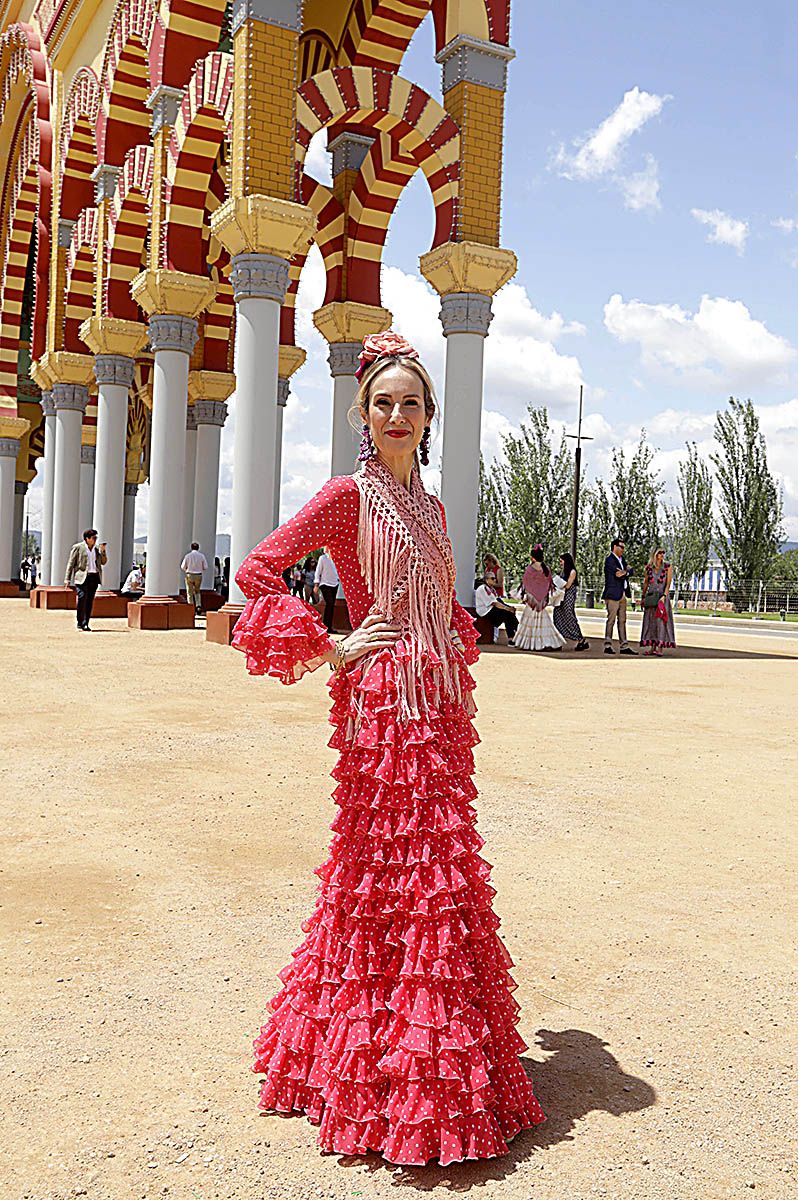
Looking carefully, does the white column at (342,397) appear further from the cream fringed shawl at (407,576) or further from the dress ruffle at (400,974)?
the dress ruffle at (400,974)

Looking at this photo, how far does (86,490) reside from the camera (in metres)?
23.1

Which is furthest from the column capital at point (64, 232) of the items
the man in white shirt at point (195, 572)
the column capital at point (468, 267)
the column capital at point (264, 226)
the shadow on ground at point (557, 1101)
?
the shadow on ground at point (557, 1101)

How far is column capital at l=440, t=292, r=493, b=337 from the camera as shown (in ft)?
41.4

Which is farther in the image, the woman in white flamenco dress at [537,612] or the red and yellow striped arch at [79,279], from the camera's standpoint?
the red and yellow striped arch at [79,279]

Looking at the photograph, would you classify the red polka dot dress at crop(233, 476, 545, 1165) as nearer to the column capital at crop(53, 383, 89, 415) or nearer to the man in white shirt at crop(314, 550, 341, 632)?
the man in white shirt at crop(314, 550, 341, 632)

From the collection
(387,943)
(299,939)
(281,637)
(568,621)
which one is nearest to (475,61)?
(568,621)

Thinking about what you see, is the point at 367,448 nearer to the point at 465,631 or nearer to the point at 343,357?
the point at 465,631

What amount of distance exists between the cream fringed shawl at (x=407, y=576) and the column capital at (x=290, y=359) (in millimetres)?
16959

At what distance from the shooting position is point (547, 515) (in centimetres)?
3703

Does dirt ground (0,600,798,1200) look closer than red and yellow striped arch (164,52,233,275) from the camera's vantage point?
Yes

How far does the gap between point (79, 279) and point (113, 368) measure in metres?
3.19

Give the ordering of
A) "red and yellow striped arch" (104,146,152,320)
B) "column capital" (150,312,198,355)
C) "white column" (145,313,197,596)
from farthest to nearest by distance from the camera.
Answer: "red and yellow striped arch" (104,146,152,320) < "column capital" (150,312,198,355) < "white column" (145,313,197,596)

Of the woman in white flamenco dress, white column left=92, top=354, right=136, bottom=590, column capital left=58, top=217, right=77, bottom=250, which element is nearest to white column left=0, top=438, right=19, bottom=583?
column capital left=58, top=217, right=77, bottom=250

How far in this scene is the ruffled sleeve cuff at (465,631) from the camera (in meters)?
2.27
